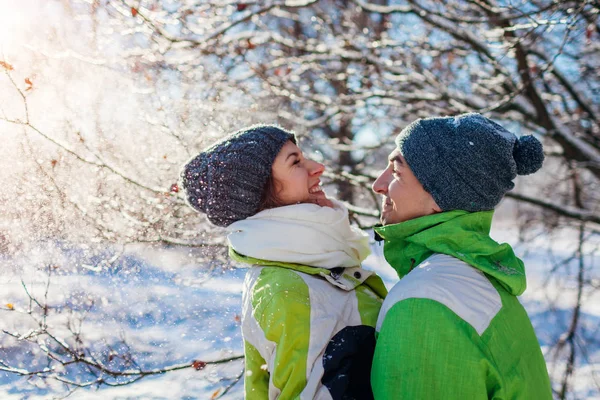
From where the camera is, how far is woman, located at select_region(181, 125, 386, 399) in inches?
56.1

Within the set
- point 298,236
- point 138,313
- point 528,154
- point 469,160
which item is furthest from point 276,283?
point 138,313

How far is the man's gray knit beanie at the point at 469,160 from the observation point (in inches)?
63.5

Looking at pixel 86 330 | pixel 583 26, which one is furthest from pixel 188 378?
pixel 583 26

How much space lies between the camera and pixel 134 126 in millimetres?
2719

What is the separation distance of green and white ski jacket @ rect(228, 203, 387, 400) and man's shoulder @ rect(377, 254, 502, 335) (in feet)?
0.44

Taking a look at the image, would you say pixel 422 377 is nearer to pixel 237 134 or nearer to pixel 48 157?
pixel 237 134

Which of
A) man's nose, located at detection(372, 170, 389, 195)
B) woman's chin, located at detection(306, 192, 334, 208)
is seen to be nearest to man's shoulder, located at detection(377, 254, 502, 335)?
man's nose, located at detection(372, 170, 389, 195)

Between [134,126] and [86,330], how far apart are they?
1.01m

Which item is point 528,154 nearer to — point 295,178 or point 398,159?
point 398,159

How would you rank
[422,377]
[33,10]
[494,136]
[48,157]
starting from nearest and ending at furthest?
[422,377] → [494,136] → [48,157] → [33,10]

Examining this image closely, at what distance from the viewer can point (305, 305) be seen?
1481mm

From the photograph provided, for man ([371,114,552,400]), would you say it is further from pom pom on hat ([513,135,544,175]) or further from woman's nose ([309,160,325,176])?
woman's nose ([309,160,325,176])

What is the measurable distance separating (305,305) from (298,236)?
277 millimetres

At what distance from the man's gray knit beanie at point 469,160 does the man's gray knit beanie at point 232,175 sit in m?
0.50
